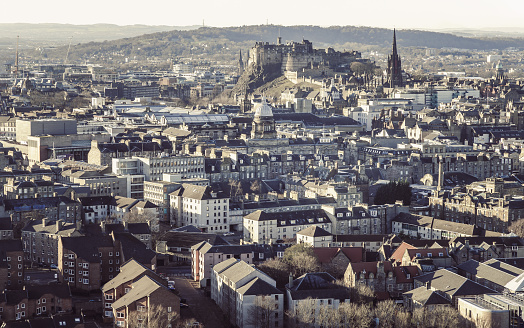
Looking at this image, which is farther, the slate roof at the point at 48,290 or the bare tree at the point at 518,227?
the bare tree at the point at 518,227

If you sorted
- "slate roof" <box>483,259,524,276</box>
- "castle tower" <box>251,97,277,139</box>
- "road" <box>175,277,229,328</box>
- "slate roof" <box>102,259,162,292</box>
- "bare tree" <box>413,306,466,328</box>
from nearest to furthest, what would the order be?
"bare tree" <box>413,306,466,328</box>, "road" <box>175,277,229,328</box>, "slate roof" <box>102,259,162,292</box>, "slate roof" <box>483,259,524,276</box>, "castle tower" <box>251,97,277,139</box>

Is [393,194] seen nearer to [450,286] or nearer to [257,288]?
[450,286]

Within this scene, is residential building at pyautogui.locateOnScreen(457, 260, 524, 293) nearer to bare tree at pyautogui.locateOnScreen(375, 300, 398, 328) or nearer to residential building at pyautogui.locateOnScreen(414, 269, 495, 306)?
residential building at pyautogui.locateOnScreen(414, 269, 495, 306)

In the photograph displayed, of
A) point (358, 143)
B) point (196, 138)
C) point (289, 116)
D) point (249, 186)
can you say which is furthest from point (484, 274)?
point (289, 116)

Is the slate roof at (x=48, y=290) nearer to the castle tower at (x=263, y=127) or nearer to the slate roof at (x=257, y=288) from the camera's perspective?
the slate roof at (x=257, y=288)

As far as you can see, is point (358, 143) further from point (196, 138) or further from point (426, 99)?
point (426, 99)

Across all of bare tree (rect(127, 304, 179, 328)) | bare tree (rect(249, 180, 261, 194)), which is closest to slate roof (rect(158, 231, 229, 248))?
bare tree (rect(249, 180, 261, 194))

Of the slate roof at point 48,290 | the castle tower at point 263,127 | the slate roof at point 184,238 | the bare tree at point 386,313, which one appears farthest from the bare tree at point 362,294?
the castle tower at point 263,127
